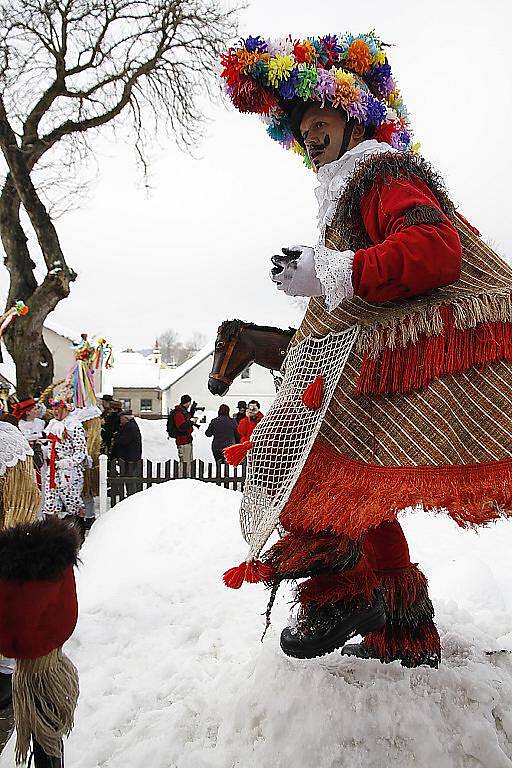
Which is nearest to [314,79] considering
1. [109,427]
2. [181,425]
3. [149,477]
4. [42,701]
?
[42,701]

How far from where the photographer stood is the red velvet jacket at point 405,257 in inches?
58.3

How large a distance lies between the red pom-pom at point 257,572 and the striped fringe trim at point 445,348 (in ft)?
2.16

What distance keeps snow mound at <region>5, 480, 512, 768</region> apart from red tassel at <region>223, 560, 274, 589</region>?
517 mm

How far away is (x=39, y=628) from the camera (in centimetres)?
133

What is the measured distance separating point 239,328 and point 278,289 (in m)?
0.42

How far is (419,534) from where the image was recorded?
4.64 meters

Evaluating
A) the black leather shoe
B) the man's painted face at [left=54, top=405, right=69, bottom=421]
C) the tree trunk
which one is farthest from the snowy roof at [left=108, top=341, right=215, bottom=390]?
the black leather shoe

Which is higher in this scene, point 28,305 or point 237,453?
point 28,305

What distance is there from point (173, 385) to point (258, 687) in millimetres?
34719

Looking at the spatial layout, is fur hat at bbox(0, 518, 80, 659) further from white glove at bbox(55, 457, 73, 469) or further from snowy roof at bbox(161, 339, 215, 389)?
snowy roof at bbox(161, 339, 215, 389)

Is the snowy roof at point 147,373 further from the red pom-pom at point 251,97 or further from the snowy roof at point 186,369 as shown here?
the red pom-pom at point 251,97

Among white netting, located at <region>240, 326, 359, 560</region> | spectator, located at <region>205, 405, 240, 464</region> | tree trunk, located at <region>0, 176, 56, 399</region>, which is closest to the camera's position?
white netting, located at <region>240, 326, 359, 560</region>

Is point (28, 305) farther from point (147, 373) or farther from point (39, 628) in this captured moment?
point (147, 373)

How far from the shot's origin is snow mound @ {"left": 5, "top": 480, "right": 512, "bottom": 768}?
1.80 meters
